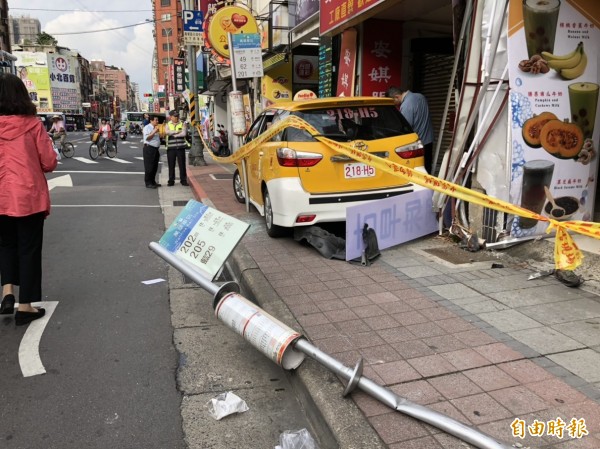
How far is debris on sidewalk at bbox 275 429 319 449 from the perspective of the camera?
2.54 m

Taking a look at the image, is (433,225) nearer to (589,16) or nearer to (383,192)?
(383,192)

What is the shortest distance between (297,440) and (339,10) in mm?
8530

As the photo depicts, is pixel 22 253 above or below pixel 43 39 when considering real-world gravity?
below

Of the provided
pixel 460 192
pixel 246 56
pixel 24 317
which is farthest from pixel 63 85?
pixel 460 192

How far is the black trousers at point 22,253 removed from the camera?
410 centimetres

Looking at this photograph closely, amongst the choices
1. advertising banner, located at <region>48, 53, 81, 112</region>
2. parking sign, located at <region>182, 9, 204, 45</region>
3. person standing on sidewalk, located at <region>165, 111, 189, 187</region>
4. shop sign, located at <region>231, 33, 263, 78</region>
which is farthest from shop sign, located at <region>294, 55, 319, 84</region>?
advertising banner, located at <region>48, 53, 81, 112</region>

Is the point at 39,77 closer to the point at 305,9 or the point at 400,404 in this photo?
the point at 305,9

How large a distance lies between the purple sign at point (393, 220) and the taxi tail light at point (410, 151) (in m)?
0.45

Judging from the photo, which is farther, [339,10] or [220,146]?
[220,146]

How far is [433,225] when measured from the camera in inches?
239

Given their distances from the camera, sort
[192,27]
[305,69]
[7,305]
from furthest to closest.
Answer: [192,27] < [305,69] < [7,305]

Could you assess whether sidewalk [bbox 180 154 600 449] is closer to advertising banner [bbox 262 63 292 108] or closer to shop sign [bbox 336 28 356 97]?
shop sign [bbox 336 28 356 97]

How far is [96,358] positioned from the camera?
11.8 feet

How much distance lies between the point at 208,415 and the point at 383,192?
3.69m
